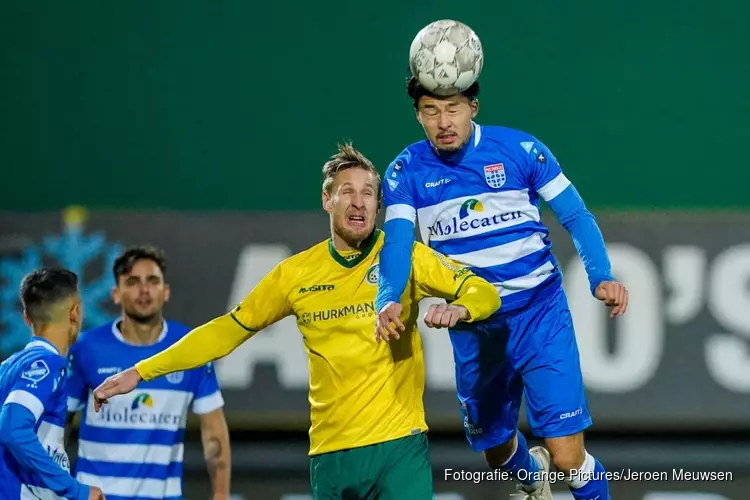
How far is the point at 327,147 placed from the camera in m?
7.02

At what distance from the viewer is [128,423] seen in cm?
453

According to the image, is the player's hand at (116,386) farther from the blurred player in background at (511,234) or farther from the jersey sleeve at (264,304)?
the blurred player in background at (511,234)

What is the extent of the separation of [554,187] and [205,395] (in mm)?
1795

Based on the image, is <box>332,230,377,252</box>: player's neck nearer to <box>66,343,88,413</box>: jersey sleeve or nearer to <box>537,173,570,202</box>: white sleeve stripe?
<box>537,173,570,202</box>: white sleeve stripe

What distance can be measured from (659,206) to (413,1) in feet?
6.67

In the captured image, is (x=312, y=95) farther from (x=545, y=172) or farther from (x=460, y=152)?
(x=545, y=172)

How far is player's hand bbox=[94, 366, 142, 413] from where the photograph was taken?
11.5 ft

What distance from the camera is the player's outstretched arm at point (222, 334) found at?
11.8ft

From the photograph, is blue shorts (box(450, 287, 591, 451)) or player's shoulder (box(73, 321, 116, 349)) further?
player's shoulder (box(73, 321, 116, 349))

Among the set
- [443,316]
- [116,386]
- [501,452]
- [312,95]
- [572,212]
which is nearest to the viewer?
[443,316]

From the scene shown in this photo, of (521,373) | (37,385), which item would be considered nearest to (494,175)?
(521,373)

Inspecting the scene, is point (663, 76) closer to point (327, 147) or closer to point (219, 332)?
point (327, 147)

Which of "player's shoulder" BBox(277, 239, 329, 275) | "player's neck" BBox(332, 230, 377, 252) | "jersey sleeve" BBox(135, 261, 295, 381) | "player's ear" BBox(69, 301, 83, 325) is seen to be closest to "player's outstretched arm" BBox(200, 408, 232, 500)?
"player's ear" BBox(69, 301, 83, 325)

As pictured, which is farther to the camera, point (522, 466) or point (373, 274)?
point (522, 466)
